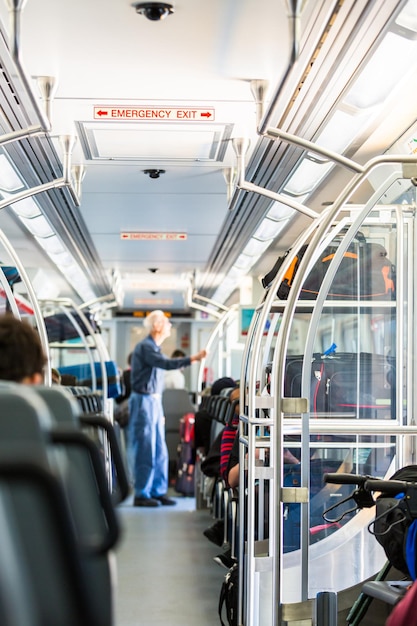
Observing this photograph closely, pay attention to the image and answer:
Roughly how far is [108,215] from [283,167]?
2.49m

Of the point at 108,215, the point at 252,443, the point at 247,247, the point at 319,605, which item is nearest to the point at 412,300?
the point at 252,443

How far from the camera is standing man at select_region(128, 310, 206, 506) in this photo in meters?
8.56

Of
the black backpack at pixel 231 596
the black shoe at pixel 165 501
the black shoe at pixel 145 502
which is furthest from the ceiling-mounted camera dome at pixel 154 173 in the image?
the black shoe at pixel 165 501

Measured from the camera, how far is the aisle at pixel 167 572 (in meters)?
4.83

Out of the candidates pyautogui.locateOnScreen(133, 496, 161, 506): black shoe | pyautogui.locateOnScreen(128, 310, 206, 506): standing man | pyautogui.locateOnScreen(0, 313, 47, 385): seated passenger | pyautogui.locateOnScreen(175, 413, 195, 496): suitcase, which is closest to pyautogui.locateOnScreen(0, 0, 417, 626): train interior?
pyautogui.locateOnScreen(0, 313, 47, 385): seated passenger

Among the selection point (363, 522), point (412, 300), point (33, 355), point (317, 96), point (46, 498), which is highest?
point (317, 96)

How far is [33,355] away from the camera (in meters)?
1.86

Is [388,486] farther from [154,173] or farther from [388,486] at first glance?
[154,173]

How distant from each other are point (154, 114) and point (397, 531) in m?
2.59

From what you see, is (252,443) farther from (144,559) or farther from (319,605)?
(144,559)

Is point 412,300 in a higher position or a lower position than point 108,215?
lower

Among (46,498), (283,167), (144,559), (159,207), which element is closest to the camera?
(46,498)

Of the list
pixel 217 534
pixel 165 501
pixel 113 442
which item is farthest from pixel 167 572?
pixel 113 442

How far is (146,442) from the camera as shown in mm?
8609
